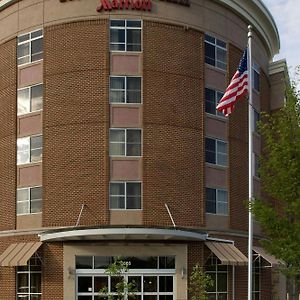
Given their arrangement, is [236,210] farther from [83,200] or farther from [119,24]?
[119,24]

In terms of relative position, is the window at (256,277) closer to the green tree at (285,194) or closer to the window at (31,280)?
the window at (31,280)

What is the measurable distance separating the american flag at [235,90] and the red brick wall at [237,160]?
37.8 feet

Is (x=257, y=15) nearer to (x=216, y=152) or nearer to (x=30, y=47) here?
(x=216, y=152)

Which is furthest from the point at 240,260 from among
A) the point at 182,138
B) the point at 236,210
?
the point at 182,138

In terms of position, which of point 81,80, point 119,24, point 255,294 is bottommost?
point 255,294

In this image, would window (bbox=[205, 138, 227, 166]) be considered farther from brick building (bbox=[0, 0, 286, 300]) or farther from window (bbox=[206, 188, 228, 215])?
window (bbox=[206, 188, 228, 215])

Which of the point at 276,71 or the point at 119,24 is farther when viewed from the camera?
the point at 276,71

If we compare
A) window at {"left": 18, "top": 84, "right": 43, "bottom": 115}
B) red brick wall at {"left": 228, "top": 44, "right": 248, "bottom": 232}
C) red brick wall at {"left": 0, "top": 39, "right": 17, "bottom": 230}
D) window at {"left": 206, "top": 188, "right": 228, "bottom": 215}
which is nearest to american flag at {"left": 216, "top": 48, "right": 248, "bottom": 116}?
window at {"left": 206, "top": 188, "right": 228, "bottom": 215}

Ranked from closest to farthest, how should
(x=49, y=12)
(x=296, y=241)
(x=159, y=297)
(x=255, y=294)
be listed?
(x=296, y=241)
(x=159, y=297)
(x=49, y=12)
(x=255, y=294)

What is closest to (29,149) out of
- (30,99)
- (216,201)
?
(30,99)

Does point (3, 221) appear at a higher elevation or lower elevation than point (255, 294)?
higher

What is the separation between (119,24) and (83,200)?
878 centimetres

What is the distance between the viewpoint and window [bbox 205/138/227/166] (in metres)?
34.7

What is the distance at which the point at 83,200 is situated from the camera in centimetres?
3225
